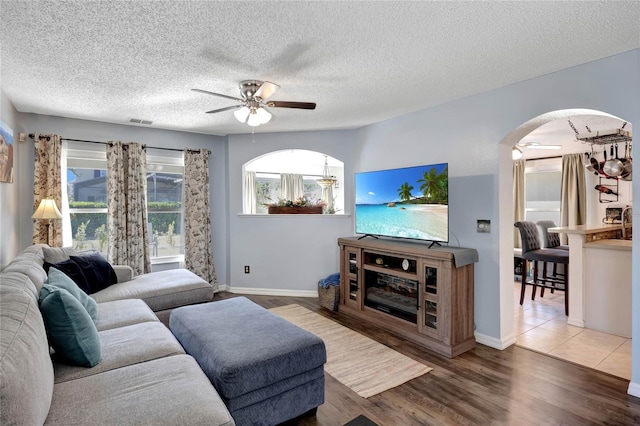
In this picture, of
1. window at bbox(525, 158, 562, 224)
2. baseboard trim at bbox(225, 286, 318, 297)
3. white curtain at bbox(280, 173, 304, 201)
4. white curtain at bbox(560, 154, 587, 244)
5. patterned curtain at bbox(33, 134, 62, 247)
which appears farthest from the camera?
white curtain at bbox(280, 173, 304, 201)

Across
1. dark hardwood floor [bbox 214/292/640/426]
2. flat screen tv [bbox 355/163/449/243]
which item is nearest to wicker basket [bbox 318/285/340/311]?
flat screen tv [bbox 355/163/449/243]

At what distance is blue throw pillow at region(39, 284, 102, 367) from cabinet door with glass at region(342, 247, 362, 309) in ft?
9.14

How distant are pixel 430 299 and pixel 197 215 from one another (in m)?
3.55

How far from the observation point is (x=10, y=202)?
11.5 feet

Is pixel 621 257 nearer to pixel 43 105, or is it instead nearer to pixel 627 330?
pixel 627 330

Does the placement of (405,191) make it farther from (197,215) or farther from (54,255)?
(54,255)

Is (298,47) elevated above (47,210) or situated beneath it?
elevated above

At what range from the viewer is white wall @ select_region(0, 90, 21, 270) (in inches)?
125

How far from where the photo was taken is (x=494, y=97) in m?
3.20

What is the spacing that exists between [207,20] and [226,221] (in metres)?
3.71

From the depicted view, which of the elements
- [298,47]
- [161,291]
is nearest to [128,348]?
[161,291]

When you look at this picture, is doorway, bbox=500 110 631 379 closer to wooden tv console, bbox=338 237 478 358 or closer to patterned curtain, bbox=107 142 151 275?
wooden tv console, bbox=338 237 478 358

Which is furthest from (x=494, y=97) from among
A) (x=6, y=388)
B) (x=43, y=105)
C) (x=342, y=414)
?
(x=43, y=105)

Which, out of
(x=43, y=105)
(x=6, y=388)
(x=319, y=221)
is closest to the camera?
(x=6, y=388)
